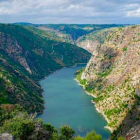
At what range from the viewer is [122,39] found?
193 metres

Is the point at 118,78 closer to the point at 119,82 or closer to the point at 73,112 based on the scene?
the point at 119,82

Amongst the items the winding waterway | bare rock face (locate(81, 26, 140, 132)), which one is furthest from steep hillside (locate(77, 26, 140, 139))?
the winding waterway

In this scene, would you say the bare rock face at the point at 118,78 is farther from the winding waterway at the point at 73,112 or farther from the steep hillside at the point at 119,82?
the winding waterway at the point at 73,112

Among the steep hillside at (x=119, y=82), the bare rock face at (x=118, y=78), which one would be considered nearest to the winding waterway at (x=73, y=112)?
the steep hillside at (x=119, y=82)

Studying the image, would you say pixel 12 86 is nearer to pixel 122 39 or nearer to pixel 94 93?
pixel 94 93

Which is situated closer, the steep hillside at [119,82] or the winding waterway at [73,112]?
the steep hillside at [119,82]

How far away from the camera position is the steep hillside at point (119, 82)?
114 metres

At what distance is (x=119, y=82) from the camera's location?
151750mm

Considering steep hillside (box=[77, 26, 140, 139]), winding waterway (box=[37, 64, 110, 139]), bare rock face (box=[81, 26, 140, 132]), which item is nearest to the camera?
steep hillside (box=[77, 26, 140, 139])

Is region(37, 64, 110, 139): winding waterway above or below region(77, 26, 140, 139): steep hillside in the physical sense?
below

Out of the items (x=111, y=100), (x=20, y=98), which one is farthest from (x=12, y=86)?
(x=111, y=100)

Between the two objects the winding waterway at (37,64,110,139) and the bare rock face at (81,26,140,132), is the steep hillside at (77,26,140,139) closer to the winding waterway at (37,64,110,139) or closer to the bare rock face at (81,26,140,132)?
the bare rock face at (81,26,140,132)

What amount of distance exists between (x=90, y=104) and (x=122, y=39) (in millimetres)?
67114

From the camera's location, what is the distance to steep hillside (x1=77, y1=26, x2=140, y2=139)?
113931 mm
